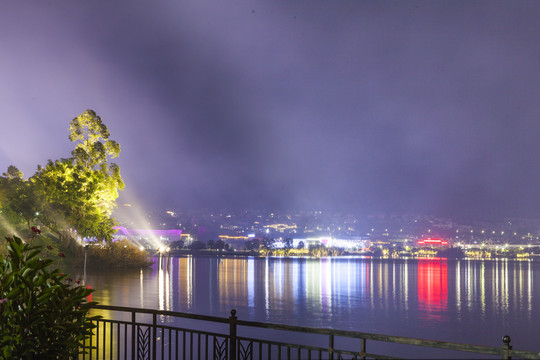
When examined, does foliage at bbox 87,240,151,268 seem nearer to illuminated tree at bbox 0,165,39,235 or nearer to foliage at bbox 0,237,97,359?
illuminated tree at bbox 0,165,39,235

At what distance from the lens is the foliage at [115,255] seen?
57.6 meters

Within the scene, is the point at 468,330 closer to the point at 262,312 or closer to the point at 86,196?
the point at 262,312

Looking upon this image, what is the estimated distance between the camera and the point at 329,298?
183 ft

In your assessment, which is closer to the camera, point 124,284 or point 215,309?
point 215,309

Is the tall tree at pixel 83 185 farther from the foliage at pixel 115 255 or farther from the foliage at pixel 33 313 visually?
the foliage at pixel 33 313

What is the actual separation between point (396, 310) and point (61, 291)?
4365 centimetres

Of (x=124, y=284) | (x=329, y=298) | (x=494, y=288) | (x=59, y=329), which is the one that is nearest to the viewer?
(x=59, y=329)

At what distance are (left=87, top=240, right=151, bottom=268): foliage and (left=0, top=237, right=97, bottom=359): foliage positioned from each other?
2042 inches

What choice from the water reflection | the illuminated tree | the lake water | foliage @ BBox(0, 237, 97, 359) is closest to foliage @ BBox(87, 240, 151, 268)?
the lake water

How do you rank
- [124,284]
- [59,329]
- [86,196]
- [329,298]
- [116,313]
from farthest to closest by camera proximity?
1. [329,298]
2. [86,196]
3. [124,284]
4. [116,313]
5. [59,329]

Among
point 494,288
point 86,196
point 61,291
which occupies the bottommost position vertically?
point 494,288

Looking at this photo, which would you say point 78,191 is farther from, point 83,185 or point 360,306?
point 360,306

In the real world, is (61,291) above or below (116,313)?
above

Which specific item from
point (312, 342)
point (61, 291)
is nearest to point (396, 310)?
point (312, 342)
